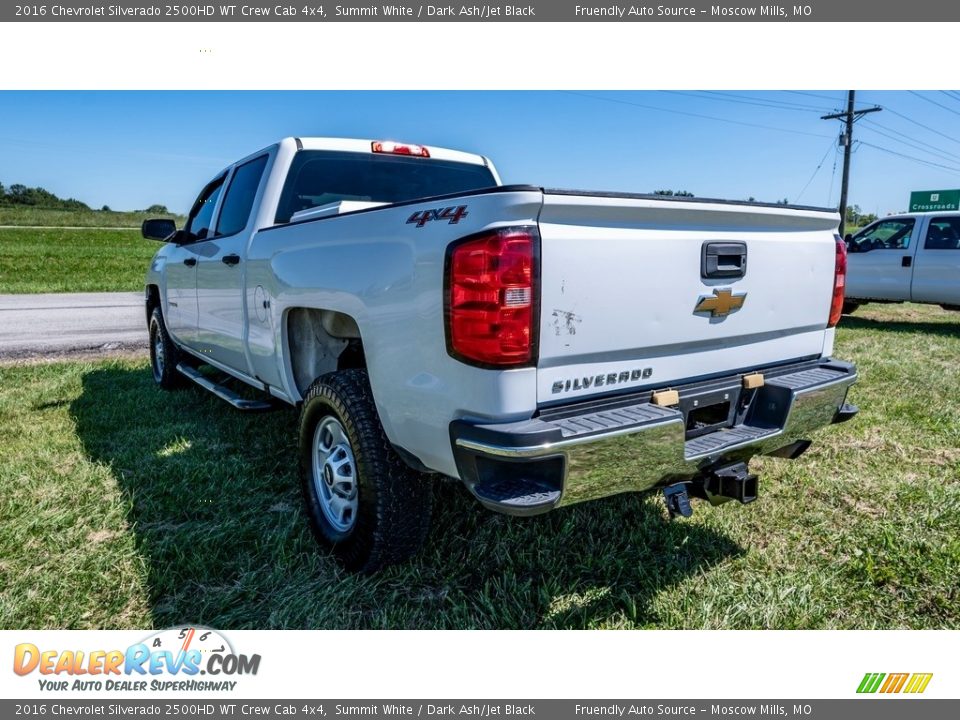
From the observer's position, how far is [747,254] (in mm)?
2646

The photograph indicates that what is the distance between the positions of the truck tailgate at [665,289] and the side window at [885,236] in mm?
8997

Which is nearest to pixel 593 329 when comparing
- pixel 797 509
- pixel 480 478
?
pixel 480 478

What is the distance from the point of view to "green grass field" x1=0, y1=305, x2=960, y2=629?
259 centimetres

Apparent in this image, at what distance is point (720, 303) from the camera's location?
102 inches

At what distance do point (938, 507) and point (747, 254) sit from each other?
77.2 inches

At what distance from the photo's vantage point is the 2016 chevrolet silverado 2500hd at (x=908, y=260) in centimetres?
975

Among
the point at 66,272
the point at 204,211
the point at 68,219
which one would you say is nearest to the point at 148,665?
the point at 204,211

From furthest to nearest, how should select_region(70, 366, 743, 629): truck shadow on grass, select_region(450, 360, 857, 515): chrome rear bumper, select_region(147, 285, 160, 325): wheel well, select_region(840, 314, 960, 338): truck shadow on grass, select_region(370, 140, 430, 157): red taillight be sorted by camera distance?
select_region(840, 314, 960, 338): truck shadow on grass < select_region(147, 285, 160, 325): wheel well < select_region(370, 140, 430, 157): red taillight < select_region(70, 366, 743, 629): truck shadow on grass < select_region(450, 360, 857, 515): chrome rear bumper

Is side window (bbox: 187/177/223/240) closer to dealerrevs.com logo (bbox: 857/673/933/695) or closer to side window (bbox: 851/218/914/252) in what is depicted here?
dealerrevs.com logo (bbox: 857/673/933/695)

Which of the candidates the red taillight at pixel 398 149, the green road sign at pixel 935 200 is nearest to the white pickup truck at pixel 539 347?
the red taillight at pixel 398 149

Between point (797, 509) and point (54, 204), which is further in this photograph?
point (54, 204)

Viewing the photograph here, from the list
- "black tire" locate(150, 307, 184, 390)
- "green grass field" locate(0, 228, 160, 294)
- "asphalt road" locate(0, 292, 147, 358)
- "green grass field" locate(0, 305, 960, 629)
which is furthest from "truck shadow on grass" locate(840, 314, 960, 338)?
"green grass field" locate(0, 228, 160, 294)

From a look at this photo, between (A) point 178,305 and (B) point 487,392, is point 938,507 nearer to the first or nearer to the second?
(B) point 487,392

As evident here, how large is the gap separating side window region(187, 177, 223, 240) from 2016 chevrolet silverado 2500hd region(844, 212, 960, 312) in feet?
32.9
